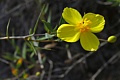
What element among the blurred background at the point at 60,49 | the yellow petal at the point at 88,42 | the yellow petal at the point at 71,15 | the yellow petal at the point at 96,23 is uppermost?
the yellow petal at the point at 71,15

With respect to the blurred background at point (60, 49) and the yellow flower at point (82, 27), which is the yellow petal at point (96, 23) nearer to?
the yellow flower at point (82, 27)

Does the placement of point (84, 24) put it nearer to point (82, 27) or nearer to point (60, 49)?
point (82, 27)

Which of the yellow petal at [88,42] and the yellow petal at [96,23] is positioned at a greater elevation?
the yellow petal at [96,23]

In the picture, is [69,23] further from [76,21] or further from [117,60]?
[117,60]

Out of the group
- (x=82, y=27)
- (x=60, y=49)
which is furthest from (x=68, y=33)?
(x=60, y=49)

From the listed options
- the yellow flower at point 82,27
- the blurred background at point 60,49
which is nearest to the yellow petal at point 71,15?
the yellow flower at point 82,27

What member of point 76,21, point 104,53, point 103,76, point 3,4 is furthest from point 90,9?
point 76,21
